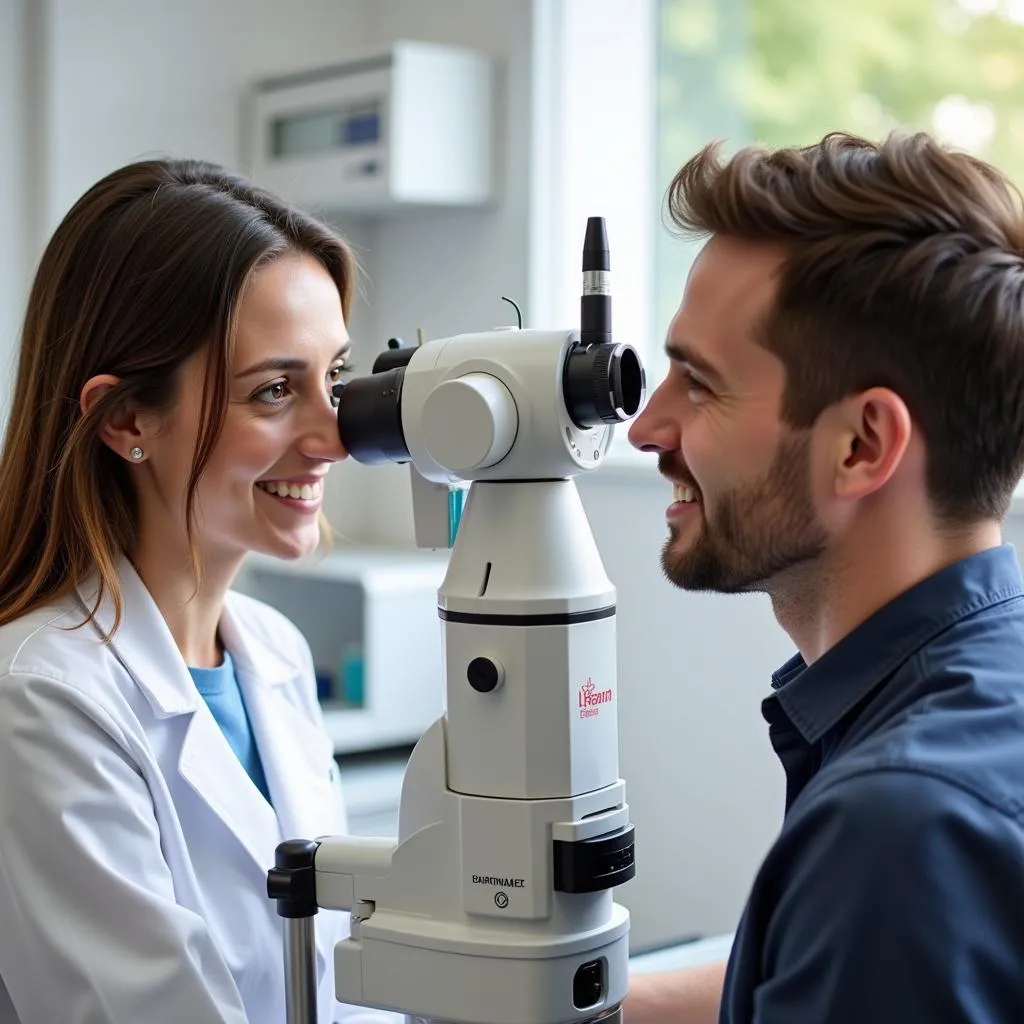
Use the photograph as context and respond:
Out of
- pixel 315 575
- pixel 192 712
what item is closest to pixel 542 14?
pixel 315 575

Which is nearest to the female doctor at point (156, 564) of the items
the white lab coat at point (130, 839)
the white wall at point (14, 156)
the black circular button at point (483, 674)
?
the white lab coat at point (130, 839)

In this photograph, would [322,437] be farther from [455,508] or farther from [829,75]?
[829,75]

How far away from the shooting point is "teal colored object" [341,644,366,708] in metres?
2.84

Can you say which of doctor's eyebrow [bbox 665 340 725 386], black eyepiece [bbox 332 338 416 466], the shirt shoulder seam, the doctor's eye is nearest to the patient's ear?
doctor's eyebrow [bbox 665 340 725 386]

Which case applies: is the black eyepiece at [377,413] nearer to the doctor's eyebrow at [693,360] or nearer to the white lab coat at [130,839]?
the doctor's eyebrow at [693,360]

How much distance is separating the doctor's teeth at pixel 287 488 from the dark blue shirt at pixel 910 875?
0.68 meters

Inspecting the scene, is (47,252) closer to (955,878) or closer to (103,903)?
(103,903)

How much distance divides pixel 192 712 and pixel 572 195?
174 centimetres

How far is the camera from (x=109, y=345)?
139 cm

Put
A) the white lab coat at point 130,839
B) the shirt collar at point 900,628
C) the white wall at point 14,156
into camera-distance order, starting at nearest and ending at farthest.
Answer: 1. the shirt collar at point 900,628
2. the white lab coat at point 130,839
3. the white wall at point 14,156

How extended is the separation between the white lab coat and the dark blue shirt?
0.51 meters

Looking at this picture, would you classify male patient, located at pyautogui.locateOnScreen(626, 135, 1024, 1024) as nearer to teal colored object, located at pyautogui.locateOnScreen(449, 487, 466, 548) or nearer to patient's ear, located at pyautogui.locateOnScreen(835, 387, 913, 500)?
patient's ear, located at pyautogui.locateOnScreen(835, 387, 913, 500)

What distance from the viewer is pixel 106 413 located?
1393 millimetres

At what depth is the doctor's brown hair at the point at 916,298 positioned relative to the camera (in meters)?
1.02
